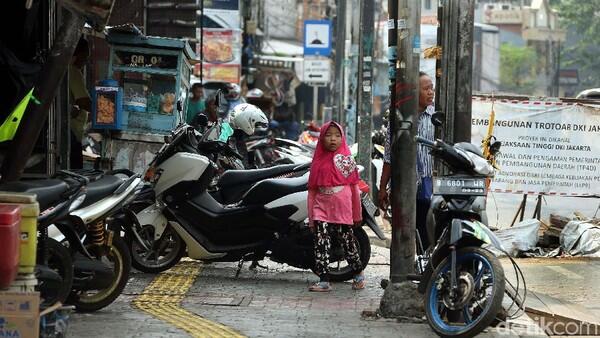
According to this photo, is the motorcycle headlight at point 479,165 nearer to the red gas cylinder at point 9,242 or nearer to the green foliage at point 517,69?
the red gas cylinder at point 9,242

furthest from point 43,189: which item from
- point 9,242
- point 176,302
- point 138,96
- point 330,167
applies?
point 138,96

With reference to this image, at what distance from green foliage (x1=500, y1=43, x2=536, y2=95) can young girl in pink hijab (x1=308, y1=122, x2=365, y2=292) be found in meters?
64.6

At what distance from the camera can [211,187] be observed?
9.07m

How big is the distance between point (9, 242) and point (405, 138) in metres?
3.10

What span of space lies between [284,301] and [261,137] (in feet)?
19.9

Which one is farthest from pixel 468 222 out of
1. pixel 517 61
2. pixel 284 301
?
pixel 517 61

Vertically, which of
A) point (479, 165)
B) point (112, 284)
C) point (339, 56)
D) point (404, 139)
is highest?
point (339, 56)

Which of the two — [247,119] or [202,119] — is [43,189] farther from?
[247,119]

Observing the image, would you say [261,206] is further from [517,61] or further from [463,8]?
[517,61]

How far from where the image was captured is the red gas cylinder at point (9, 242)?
4.81 meters

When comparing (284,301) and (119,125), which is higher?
(119,125)

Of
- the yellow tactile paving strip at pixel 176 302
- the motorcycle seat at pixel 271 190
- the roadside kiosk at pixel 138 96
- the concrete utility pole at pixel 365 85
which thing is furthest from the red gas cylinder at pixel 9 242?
the concrete utility pole at pixel 365 85

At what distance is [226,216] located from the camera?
8.66 metres

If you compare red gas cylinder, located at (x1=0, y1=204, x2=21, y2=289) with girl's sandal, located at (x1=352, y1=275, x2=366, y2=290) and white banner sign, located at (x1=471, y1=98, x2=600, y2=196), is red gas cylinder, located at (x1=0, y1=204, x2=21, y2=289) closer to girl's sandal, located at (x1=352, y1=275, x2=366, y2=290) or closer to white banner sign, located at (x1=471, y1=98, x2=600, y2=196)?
girl's sandal, located at (x1=352, y1=275, x2=366, y2=290)
